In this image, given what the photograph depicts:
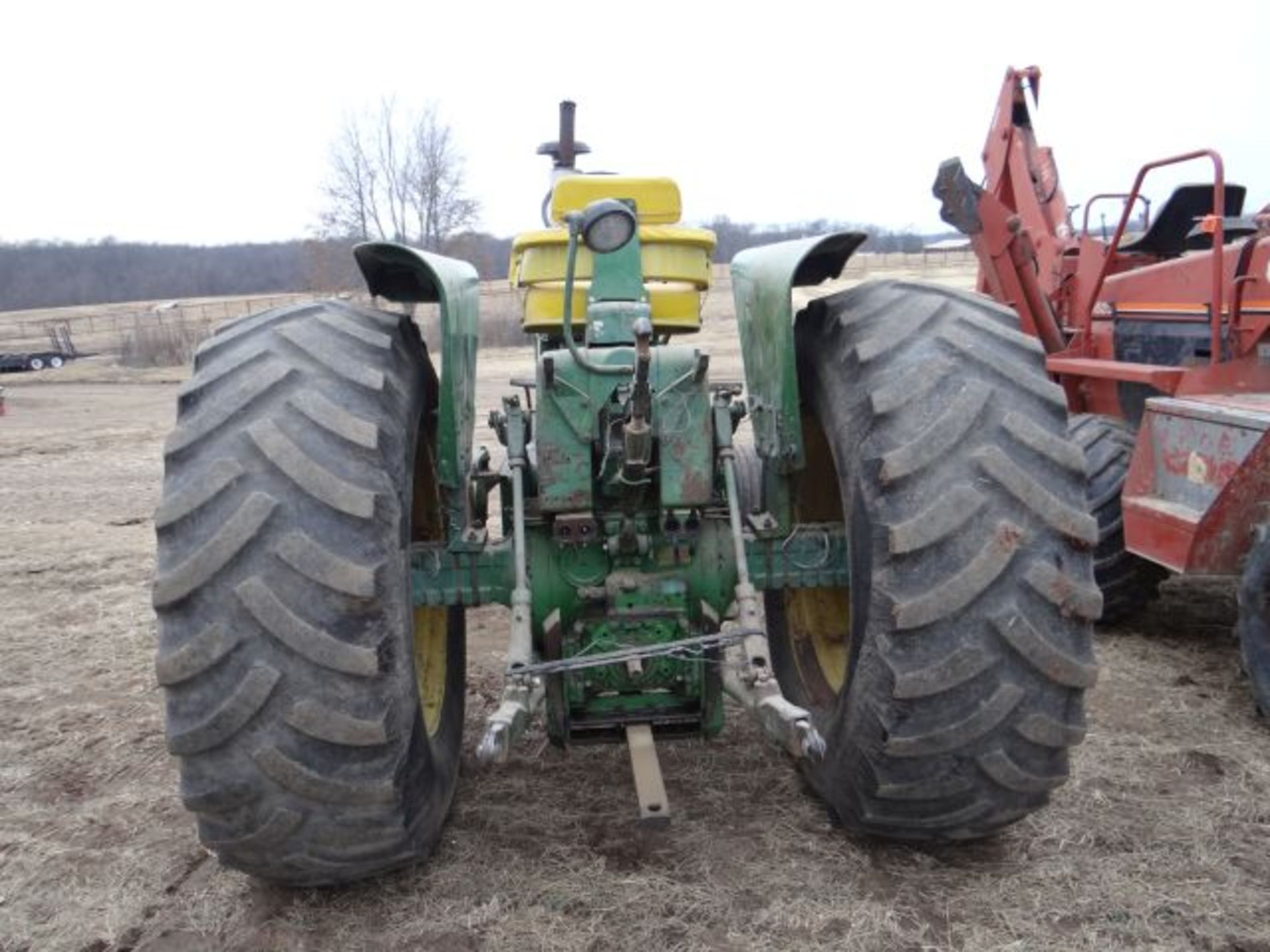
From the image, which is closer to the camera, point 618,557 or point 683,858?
point 683,858

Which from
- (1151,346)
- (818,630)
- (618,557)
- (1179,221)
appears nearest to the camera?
(618,557)

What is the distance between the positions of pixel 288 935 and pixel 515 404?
1.74 m

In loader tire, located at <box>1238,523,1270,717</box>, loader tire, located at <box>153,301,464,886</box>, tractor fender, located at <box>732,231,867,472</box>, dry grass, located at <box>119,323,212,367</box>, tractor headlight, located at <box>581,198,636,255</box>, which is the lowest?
dry grass, located at <box>119,323,212,367</box>

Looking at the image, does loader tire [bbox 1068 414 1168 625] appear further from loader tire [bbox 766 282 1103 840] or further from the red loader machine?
loader tire [bbox 766 282 1103 840]

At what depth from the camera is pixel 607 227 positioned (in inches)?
117

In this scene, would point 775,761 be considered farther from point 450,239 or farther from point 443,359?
point 450,239

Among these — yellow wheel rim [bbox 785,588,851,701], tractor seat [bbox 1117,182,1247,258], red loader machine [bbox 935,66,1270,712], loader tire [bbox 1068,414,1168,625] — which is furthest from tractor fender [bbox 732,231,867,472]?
tractor seat [bbox 1117,182,1247,258]

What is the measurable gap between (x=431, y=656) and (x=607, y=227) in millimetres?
1832

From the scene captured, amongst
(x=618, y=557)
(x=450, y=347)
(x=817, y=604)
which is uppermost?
(x=450, y=347)

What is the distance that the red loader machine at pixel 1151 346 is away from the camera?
4633 millimetres

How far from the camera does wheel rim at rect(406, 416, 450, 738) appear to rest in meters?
3.93

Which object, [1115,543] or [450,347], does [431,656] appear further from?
[1115,543]

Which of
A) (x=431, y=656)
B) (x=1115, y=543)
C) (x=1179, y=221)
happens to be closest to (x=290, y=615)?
(x=431, y=656)

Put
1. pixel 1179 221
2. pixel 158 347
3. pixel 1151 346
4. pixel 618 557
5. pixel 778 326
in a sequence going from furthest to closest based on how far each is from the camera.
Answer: pixel 158 347, pixel 1179 221, pixel 1151 346, pixel 618 557, pixel 778 326
